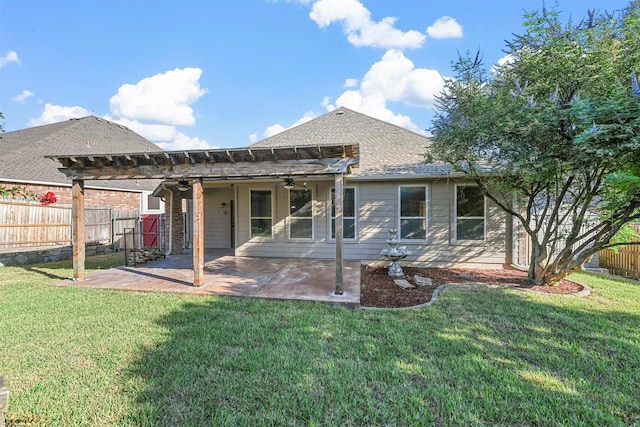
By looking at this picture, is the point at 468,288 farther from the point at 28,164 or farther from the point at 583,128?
the point at 28,164

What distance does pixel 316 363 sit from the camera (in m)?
3.15

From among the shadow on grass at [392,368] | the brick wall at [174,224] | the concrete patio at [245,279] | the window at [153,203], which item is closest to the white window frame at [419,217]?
the concrete patio at [245,279]

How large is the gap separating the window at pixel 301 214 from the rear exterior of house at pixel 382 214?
0.03m

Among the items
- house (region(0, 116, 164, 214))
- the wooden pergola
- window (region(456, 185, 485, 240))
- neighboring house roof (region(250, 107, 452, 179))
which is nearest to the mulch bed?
the wooden pergola

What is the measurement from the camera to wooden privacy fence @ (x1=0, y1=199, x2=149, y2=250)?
364 inches

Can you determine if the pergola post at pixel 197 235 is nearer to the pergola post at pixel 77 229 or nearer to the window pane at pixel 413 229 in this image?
the pergola post at pixel 77 229

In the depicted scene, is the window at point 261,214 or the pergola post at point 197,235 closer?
the pergola post at point 197,235

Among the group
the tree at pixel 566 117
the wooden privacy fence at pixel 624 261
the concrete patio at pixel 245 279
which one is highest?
the tree at pixel 566 117

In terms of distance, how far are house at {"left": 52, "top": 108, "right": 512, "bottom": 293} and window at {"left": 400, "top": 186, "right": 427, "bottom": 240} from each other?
0.09 feet

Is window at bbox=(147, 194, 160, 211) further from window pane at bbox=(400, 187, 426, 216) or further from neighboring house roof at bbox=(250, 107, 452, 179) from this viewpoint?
window pane at bbox=(400, 187, 426, 216)

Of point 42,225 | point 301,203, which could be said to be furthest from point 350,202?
point 42,225

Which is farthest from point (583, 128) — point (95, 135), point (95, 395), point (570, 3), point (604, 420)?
point (95, 135)

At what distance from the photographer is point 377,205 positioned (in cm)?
892

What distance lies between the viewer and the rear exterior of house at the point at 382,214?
847 centimetres
